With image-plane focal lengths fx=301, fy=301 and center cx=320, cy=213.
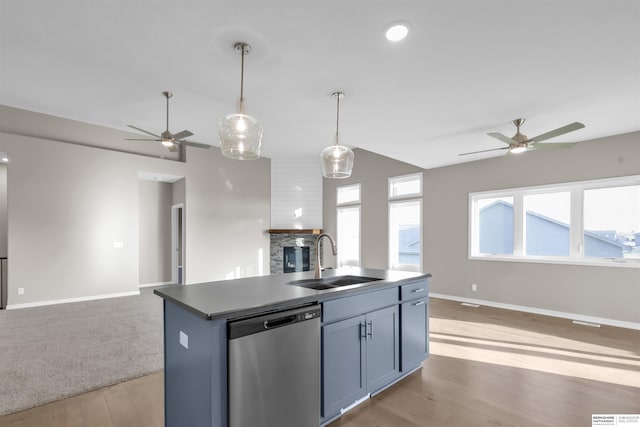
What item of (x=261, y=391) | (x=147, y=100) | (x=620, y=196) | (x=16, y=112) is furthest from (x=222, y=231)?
(x=620, y=196)

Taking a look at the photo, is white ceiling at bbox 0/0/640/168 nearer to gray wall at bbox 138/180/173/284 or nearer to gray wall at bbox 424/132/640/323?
gray wall at bbox 424/132/640/323

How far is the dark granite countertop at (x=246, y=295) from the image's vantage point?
152 cm

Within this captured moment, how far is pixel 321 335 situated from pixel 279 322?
0.39m

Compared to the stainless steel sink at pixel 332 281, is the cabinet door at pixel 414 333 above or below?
below

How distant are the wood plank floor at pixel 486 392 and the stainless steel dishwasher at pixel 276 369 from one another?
0.47 m

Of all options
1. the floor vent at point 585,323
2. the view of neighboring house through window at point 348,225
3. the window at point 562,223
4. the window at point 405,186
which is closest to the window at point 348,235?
the view of neighboring house through window at point 348,225

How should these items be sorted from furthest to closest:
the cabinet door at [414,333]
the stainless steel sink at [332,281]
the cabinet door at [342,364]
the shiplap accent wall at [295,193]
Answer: the shiplap accent wall at [295,193] < the cabinet door at [414,333] < the stainless steel sink at [332,281] < the cabinet door at [342,364]

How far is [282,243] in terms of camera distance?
794cm

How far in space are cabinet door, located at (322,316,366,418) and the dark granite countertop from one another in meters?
0.23

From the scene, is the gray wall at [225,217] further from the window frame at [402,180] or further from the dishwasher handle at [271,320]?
the dishwasher handle at [271,320]

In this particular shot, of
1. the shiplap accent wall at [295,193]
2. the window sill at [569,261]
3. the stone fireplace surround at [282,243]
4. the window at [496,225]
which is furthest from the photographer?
the shiplap accent wall at [295,193]

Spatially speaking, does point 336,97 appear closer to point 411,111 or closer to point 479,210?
point 411,111

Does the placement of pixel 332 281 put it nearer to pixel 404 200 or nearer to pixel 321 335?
pixel 321 335

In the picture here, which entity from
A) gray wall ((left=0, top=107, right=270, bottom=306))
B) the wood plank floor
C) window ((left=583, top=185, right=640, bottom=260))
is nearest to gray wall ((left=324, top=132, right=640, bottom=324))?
window ((left=583, top=185, right=640, bottom=260))
